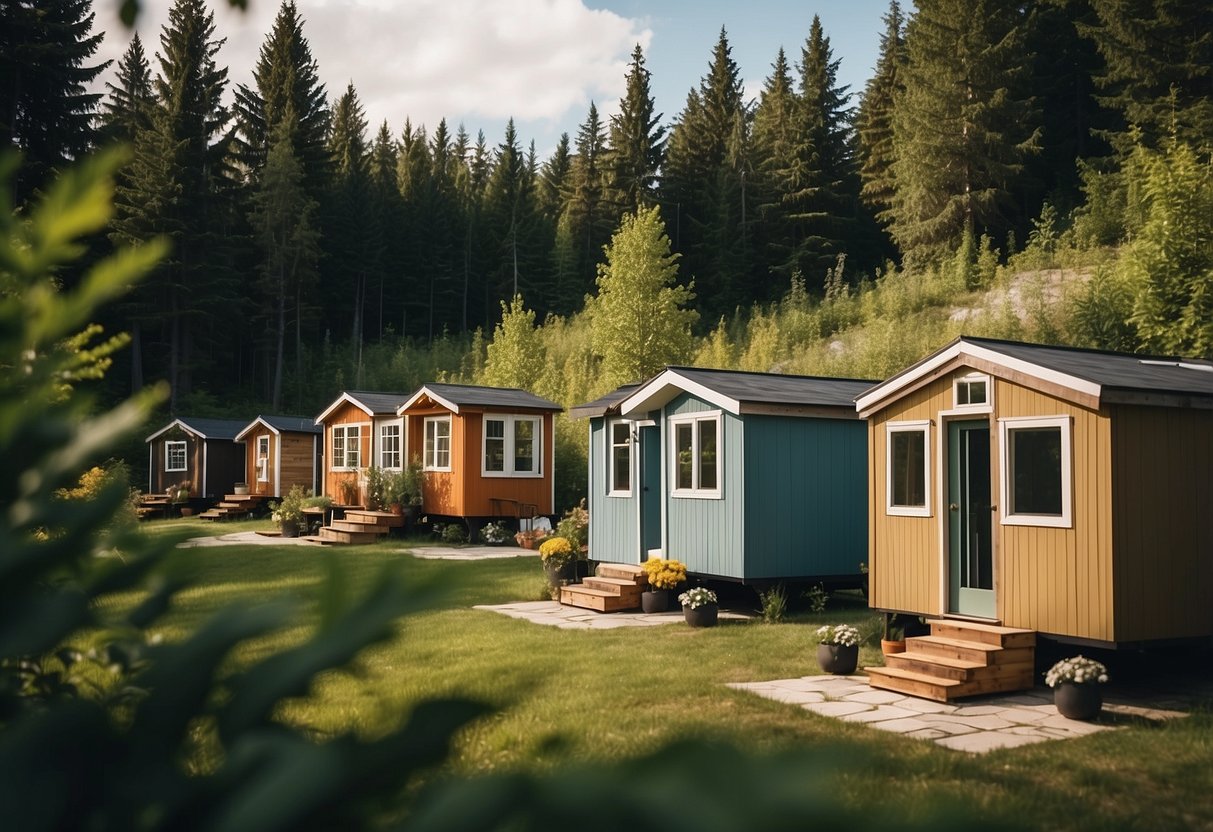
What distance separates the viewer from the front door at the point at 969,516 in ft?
29.9

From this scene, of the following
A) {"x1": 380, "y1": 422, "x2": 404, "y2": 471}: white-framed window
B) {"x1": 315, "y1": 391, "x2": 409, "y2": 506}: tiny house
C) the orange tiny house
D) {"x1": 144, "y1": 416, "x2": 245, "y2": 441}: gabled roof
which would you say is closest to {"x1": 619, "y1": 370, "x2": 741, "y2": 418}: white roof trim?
the orange tiny house

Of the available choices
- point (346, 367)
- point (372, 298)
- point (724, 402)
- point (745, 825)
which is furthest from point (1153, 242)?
point (372, 298)

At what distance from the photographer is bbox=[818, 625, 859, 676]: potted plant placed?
904cm

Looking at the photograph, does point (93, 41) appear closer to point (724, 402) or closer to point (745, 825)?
point (724, 402)

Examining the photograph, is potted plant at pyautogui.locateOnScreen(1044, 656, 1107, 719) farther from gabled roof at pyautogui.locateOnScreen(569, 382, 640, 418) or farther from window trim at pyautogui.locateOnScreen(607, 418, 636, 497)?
gabled roof at pyautogui.locateOnScreen(569, 382, 640, 418)

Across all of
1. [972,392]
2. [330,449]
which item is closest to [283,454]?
[330,449]

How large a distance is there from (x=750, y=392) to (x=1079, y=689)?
5.74 meters

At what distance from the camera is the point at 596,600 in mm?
12695

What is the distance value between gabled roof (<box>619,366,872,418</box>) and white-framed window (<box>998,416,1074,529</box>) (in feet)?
11.7

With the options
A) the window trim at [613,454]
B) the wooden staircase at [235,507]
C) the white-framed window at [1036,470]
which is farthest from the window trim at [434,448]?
the white-framed window at [1036,470]

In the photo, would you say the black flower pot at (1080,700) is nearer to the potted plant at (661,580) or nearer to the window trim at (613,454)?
the potted plant at (661,580)

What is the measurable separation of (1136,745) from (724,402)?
631 cm

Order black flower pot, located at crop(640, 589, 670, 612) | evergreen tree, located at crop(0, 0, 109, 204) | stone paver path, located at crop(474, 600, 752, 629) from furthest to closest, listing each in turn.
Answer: evergreen tree, located at crop(0, 0, 109, 204) < black flower pot, located at crop(640, 589, 670, 612) < stone paver path, located at crop(474, 600, 752, 629)

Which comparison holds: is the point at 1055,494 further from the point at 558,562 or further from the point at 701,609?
the point at 558,562
